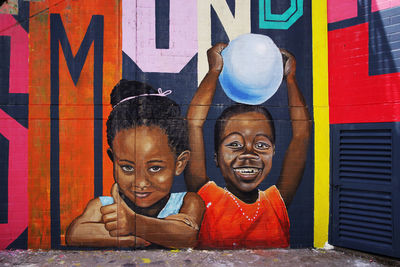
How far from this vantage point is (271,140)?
5.83m

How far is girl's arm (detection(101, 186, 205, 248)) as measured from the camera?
18.4 ft

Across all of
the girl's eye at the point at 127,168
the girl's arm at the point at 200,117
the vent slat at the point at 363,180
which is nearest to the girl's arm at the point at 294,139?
the vent slat at the point at 363,180

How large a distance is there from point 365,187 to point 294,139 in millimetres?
1405

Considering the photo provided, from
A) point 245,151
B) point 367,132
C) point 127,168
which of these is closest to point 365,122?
point 367,132

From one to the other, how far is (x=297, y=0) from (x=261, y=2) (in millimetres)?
669

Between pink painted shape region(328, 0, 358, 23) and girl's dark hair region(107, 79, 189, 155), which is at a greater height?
pink painted shape region(328, 0, 358, 23)

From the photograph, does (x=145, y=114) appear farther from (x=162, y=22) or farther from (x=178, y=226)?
(x=178, y=226)

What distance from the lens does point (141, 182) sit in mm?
5621

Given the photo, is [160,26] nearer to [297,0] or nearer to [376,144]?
[297,0]

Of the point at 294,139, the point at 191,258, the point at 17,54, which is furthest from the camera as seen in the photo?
the point at 294,139

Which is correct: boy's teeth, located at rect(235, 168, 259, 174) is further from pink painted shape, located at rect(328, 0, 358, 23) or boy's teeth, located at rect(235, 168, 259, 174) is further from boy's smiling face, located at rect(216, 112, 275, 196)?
pink painted shape, located at rect(328, 0, 358, 23)

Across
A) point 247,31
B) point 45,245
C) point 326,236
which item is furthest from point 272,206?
point 45,245

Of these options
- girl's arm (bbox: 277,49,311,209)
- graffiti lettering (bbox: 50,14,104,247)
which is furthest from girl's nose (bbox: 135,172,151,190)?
girl's arm (bbox: 277,49,311,209)

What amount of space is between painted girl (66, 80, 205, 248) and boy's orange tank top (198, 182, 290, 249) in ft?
1.05
